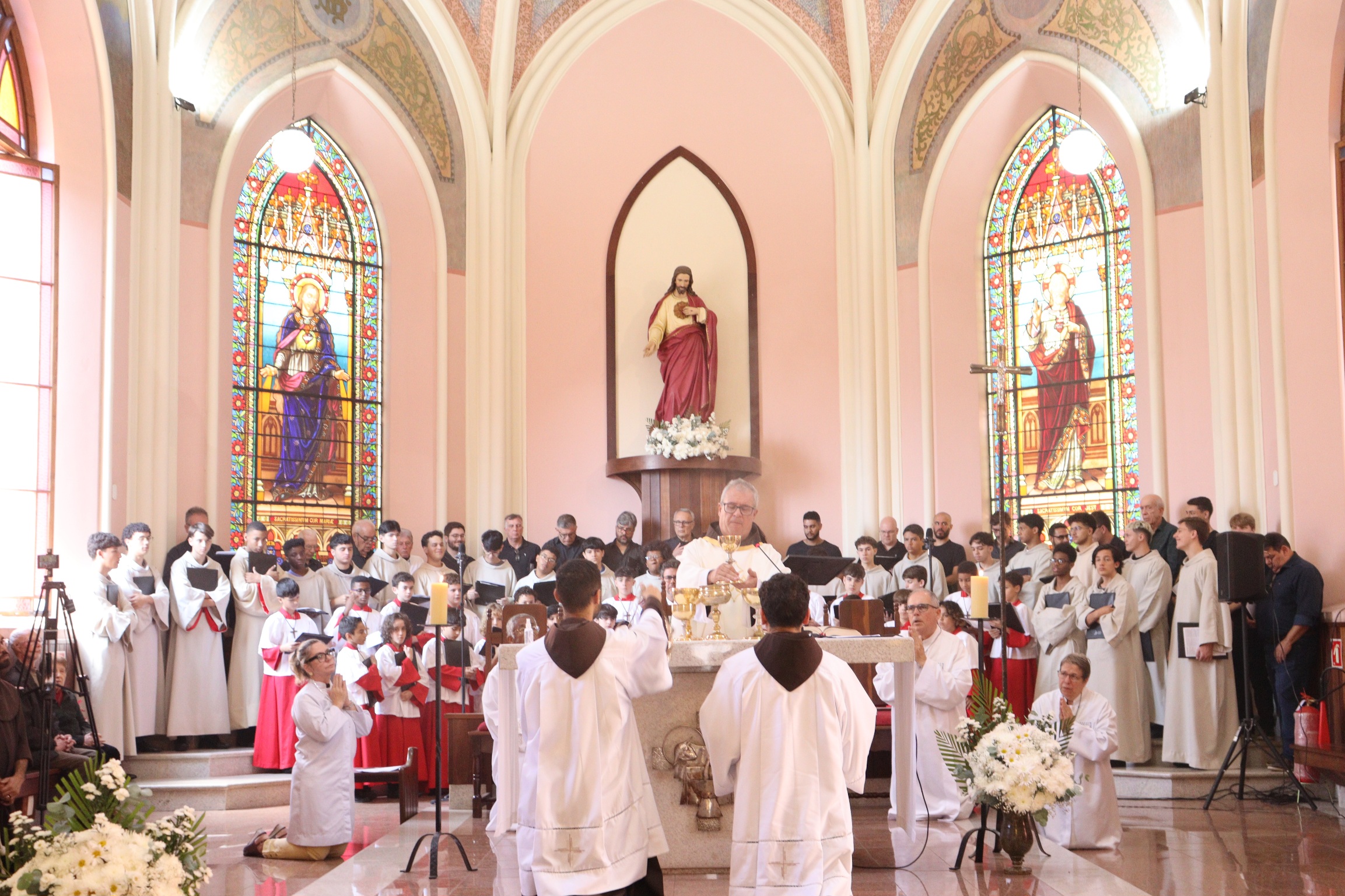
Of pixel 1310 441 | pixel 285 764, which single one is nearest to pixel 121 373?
pixel 285 764

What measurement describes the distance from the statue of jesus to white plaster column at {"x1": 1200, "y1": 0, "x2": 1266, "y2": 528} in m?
4.59

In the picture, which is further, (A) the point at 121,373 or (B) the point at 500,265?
(B) the point at 500,265

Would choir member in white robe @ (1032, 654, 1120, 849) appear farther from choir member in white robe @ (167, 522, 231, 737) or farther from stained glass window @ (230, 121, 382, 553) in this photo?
stained glass window @ (230, 121, 382, 553)

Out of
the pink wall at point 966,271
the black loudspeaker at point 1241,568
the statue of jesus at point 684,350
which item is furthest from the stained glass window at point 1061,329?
the black loudspeaker at point 1241,568

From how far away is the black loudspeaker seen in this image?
28.3 feet

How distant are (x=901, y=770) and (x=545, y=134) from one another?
351 inches

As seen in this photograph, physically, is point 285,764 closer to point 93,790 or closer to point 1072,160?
point 93,790

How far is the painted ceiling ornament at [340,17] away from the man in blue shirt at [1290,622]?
886 cm

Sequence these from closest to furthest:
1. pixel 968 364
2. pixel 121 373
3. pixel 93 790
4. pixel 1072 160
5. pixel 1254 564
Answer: pixel 93 790, pixel 1254 564, pixel 121 373, pixel 1072 160, pixel 968 364

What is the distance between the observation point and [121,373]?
34.0 ft

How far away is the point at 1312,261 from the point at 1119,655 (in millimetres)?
3199

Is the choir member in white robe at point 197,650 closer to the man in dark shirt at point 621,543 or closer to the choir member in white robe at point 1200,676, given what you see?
the man in dark shirt at point 621,543

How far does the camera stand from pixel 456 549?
38.7 ft

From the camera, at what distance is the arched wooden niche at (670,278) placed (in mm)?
13523
